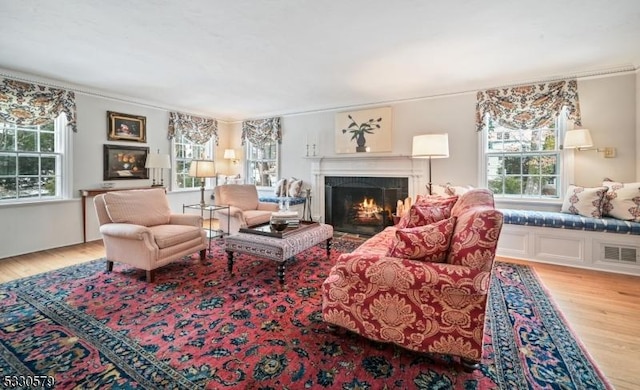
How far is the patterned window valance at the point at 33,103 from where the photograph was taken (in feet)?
12.1

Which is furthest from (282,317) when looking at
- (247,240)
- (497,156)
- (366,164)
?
(497,156)

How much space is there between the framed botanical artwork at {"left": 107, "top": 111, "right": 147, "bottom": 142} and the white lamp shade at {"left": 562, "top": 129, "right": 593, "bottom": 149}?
21.4 ft

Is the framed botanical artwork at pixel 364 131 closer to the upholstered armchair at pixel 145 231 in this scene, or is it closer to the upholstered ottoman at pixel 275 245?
the upholstered ottoman at pixel 275 245

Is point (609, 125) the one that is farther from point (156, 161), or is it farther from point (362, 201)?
point (156, 161)

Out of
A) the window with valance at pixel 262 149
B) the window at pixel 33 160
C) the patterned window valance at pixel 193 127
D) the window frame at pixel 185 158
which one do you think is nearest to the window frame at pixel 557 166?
the window with valance at pixel 262 149

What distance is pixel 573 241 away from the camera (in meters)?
3.40

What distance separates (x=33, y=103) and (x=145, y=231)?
2.86 m

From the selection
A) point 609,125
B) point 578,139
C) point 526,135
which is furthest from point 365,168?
point 609,125

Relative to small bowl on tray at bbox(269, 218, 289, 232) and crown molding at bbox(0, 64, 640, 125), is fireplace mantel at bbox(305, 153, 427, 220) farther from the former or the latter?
small bowl on tray at bbox(269, 218, 289, 232)

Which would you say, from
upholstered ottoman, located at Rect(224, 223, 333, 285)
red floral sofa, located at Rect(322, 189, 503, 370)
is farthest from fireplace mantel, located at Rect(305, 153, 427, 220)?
red floral sofa, located at Rect(322, 189, 503, 370)

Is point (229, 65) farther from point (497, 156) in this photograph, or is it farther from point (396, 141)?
point (497, 156)

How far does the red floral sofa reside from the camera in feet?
5.14

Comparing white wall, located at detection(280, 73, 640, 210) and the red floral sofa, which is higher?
white wall, located at detection(280, 73, 640, 210)

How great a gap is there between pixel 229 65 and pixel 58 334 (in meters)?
3.06
